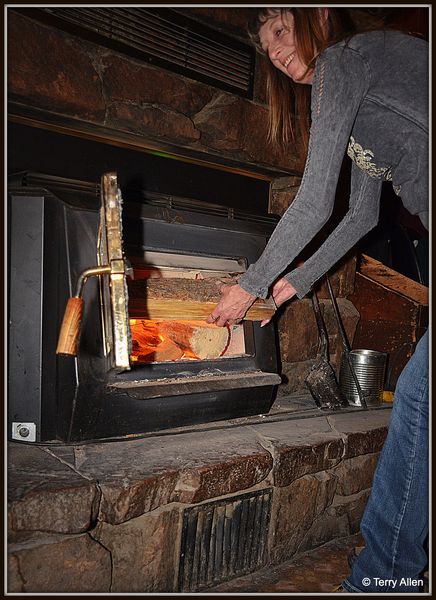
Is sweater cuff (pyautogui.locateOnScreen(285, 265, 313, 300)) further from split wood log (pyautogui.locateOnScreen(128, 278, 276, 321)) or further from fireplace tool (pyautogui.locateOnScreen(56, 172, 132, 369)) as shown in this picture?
fireplace tool (pyautogui.locateOnScreen(56, 172, 132, 369))

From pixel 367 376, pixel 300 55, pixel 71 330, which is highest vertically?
pixel 300 55

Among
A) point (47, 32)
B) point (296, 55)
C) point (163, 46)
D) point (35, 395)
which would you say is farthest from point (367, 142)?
point (35, 395)

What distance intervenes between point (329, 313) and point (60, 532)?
69.3 inches

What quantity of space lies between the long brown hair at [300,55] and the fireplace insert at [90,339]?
585mm

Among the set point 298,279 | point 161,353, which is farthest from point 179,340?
point 298,279

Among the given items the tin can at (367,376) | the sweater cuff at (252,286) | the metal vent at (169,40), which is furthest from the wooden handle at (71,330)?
the tin can at (367,376)

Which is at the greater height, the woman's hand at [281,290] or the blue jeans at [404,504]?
the woman's hand at [281,290]

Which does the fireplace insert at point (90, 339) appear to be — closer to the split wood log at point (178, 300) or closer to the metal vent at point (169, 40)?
the split wood log at point (178, 300)

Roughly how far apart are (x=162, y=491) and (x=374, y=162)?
115 centimetres

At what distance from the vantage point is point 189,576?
1484mm

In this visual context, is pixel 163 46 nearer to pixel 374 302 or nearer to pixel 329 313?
pixel 329 313

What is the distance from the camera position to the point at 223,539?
1549 mm

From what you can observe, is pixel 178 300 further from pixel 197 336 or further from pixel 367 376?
pixel 367 376

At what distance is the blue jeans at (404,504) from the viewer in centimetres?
139
